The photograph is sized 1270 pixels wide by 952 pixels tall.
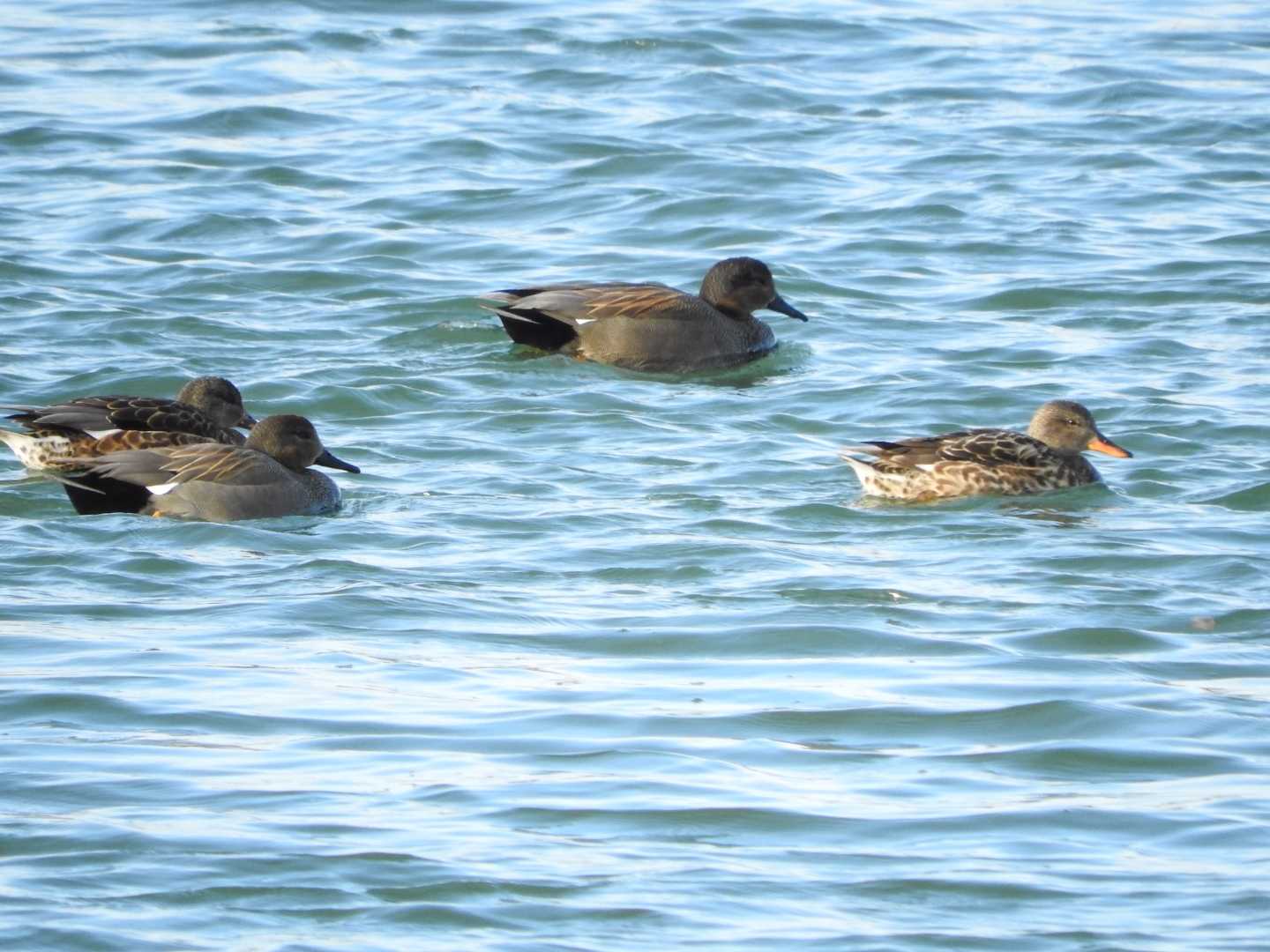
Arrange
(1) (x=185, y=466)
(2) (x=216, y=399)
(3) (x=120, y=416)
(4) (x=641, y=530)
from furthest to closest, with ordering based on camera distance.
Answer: (2) (x=216, y=399) < (3) (x=120, y=416) < (1) (x=185, y=466) < (4) (x=641, y=530)

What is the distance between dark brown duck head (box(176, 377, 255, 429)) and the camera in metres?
11.8

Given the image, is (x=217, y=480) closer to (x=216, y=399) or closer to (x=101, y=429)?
(x=101, y=429)

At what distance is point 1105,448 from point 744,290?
11.8ft

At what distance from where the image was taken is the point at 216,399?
1176 cm

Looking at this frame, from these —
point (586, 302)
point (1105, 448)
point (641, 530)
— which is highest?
point (586, 302)

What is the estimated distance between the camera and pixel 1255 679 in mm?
8125

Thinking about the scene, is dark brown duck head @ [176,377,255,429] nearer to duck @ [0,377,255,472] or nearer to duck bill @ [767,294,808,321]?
duck @ [0,377,255,472]

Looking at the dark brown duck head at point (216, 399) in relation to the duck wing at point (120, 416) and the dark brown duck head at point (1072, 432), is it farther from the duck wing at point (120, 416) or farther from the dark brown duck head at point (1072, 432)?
the dark brown duck head at point (1072, 432)

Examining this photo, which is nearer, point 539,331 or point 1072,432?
point 1072,432

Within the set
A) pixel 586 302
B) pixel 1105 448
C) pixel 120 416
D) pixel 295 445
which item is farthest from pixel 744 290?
pixel 120 416

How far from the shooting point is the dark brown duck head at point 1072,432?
444 inches

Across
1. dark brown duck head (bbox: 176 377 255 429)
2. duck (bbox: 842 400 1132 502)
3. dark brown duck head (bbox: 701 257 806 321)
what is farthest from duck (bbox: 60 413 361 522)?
dark brown duck head (bbox: 701 257 806 321)

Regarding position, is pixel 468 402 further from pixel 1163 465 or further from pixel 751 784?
pixel 751 784

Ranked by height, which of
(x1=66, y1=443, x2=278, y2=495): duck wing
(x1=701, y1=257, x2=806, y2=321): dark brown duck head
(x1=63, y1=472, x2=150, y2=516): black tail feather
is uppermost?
(x1=701, y1=257, x2=806, y2=321): dark brown duck head
